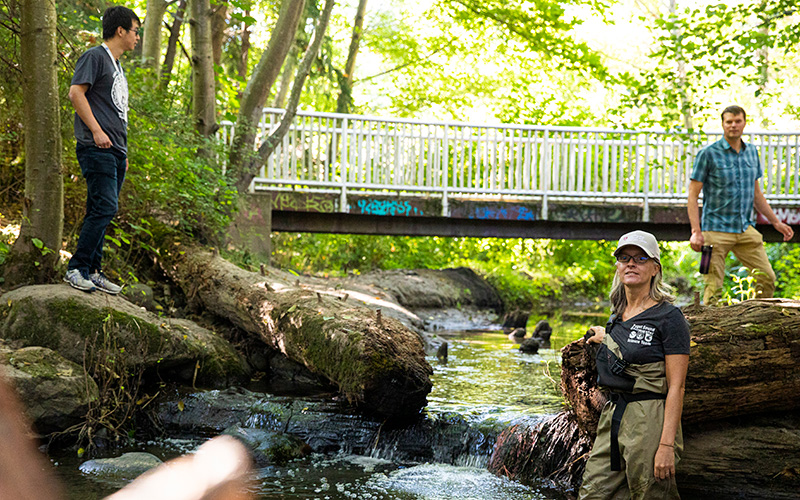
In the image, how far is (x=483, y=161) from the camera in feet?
44.0

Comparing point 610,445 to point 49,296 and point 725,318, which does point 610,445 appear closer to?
point 725,318

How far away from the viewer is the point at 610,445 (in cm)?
314

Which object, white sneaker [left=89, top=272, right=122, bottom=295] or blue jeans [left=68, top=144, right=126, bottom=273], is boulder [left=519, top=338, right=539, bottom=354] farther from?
blue jeans [left=68, top=144, right=126, bottom=273]

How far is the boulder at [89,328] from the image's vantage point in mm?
5465

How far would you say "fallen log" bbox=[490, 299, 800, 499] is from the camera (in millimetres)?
4234

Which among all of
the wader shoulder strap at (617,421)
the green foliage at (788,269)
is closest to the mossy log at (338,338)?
the wader shoulder strap at (617,421)

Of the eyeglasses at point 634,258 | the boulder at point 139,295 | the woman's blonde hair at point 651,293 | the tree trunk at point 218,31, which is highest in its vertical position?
the tree trunk at point 218,31

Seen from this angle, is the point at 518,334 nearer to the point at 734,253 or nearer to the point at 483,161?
the point at 483,161

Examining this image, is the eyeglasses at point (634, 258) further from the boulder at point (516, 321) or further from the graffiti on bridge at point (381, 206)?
the graffiti on bridge at point (381, 206)

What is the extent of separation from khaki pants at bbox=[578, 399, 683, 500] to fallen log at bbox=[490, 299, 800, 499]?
897mm

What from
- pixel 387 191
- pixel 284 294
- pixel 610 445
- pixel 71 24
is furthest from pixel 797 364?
pixel 387 191

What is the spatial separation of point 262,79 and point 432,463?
6654mm

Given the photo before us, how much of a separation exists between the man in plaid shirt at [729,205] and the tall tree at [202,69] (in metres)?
6.08

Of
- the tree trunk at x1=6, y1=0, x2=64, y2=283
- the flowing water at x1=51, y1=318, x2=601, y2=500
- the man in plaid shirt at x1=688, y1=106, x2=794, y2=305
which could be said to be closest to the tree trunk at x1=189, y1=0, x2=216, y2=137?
the tree trunk at x1=6, y1=0, x2=64, y2=283
